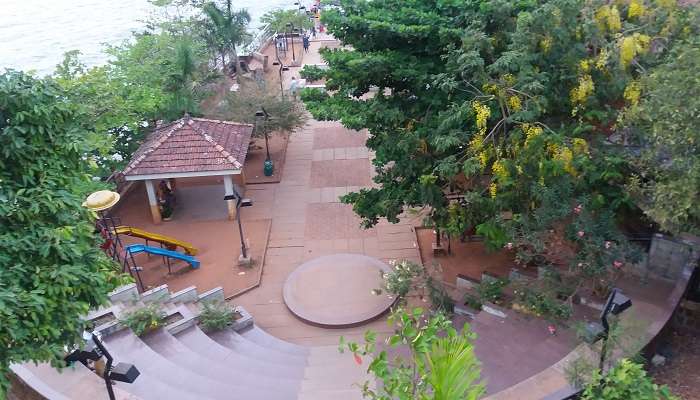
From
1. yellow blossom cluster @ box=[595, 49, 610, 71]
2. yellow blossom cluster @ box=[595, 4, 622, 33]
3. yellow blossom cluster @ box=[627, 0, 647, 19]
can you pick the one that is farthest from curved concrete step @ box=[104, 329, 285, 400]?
yellow blossom cluster @ box=[627, 0, 647, 19]

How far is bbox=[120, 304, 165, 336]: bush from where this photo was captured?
34.4 ft

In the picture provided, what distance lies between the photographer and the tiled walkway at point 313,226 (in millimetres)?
12676

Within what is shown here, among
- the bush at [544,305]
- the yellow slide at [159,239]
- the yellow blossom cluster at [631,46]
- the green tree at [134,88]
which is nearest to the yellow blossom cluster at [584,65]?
the yellow blossom cluster at [631,46]

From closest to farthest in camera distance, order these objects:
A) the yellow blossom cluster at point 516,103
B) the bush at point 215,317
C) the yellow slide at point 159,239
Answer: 1. the yellow blossom cluster at point 516,103
2. the bush at point 215,317
3. the yellow slide at point 159,239

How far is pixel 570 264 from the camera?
29.1ft

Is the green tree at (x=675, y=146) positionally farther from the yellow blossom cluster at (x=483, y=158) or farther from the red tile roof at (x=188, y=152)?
the red tile roof at (x=188, y=152)

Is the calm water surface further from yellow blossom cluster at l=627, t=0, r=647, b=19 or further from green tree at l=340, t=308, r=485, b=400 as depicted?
green tree at l=340, t=308, r=485, b=400

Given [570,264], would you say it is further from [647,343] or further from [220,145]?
[220,145]

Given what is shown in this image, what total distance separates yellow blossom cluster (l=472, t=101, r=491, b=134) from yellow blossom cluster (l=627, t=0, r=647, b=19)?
3.61 m

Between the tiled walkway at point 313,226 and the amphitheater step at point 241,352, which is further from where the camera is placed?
the tiled walkway at point 313,226

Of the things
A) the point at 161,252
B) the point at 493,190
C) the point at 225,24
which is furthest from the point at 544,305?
the point at 225,24

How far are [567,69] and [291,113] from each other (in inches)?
447

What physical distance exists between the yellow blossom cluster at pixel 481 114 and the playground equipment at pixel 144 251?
8096 mm

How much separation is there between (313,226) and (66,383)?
9.11 m
